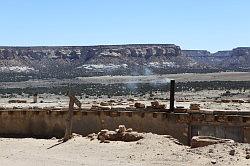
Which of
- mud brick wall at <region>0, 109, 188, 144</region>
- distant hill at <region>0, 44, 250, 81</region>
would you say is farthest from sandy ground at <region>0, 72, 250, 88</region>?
mud brick wall at <region>0, 109, 188, 144</region>

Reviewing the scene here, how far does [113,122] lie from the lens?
2688 centimetres

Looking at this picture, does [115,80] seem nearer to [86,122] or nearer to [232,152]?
[86,122]

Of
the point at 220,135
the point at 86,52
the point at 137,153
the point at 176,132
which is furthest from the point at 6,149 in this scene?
the point at 86,52

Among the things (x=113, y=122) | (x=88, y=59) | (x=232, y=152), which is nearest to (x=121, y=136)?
(x=113, y=122)

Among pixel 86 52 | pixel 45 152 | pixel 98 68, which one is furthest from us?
pixel 86 52

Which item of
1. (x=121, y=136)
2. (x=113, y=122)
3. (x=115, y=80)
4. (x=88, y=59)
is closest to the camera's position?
(x=121, y=136)

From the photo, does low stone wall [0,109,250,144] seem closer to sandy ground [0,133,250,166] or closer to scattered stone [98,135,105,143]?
sandy ground [0,133,250,166]

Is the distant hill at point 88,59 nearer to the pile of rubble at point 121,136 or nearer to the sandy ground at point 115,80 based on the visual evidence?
the sandy ground at point 115,80

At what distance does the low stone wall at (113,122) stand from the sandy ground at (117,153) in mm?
2232

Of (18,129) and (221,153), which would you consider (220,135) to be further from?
(18,129)

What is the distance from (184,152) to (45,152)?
5940 mm

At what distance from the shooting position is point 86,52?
194 metres

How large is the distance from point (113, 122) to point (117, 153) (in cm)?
525

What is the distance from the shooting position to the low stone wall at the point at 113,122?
83.0ft
